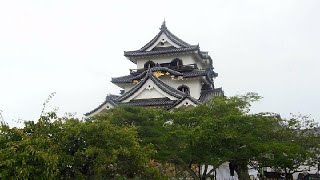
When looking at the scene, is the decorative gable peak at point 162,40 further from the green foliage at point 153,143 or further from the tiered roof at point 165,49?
the green foliage at point 153,143

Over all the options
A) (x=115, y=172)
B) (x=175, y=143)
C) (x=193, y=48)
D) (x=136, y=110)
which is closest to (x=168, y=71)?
(x=193, y=48)

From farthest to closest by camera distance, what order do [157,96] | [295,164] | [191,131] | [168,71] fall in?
[168,71] < [157,96] < [295,164] < [191,131]

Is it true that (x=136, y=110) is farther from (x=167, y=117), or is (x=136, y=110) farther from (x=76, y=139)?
(x=76, y=139)

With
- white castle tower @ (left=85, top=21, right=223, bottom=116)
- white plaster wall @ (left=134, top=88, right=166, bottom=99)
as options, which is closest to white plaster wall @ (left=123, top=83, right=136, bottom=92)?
white castle tower @ (left=85, top=21, right=223, bottom=116)

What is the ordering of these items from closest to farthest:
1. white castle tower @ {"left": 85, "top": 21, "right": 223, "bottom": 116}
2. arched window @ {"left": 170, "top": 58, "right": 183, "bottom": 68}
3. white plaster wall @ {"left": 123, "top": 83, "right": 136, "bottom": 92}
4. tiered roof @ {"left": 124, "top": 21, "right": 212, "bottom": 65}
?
white castle tower @ {"left": 85, "top": 21, "right": 223, "bottom": 116}, tiered roof @ {"left": 124, "top": 21, "right": 212, "bottom": 65}, arched window @ {"left": 170, "top": 58, "right": 183, "bottom": 68}, white plaster wall @ {"left": 123, "top": 83, "right": 136, "bottom": 92}

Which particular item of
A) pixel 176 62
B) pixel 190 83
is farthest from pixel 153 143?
pixel 176 62

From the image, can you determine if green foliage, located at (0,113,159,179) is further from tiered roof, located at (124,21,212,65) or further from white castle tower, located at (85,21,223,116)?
tiered roof, located at (124,21,212,65)

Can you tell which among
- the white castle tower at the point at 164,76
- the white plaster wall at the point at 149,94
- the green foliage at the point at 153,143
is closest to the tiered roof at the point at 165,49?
the white castle tower at the point at 164,76

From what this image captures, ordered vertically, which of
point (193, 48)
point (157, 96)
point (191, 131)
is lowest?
point (191, 131)

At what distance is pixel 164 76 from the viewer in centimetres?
3231

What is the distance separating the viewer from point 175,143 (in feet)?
56.9

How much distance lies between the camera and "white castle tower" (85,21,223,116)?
2927 cm

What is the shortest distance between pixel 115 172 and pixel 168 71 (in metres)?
20.5

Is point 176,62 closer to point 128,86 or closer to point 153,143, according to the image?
point 128,86
